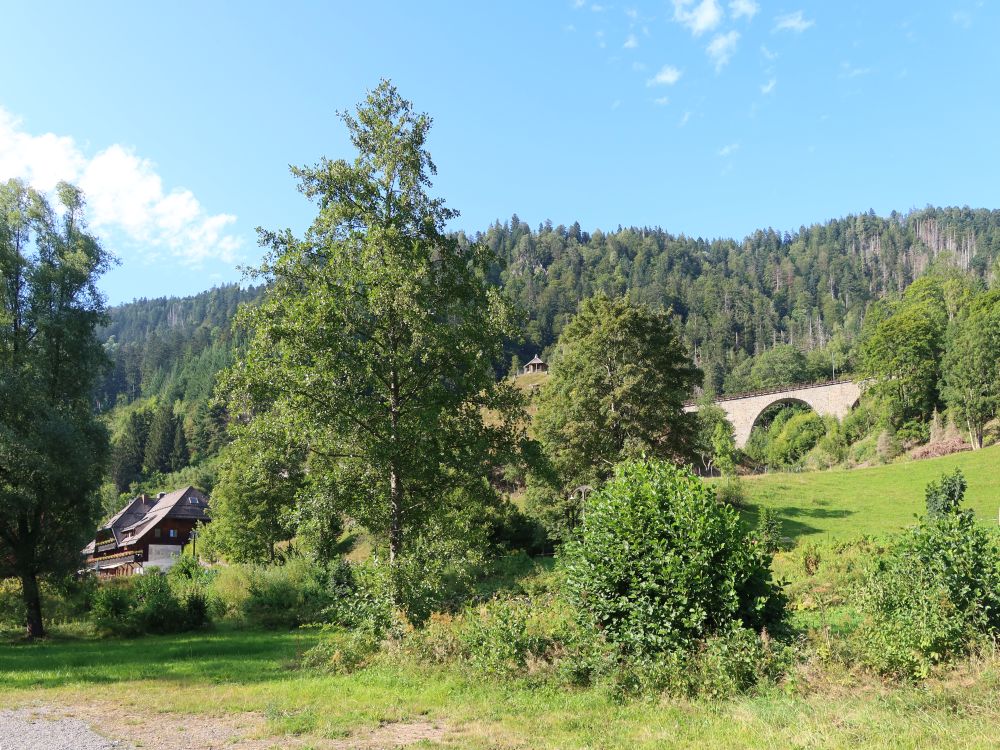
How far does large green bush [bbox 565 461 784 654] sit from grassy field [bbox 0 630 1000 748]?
3.70 feet

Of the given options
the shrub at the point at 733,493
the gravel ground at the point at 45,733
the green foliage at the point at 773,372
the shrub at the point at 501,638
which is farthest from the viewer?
the green foliage at the point at 773,372

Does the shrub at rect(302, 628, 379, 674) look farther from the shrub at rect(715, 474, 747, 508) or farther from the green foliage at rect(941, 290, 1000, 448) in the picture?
the green foliage at rect(941, 290, 1000, 448)

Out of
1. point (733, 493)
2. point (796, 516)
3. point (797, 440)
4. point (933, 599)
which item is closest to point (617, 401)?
point (733, 493)

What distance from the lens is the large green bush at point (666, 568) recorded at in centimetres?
905

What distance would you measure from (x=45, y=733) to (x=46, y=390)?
15.4 m

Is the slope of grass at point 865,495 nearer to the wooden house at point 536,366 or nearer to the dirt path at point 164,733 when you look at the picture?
the dirt path at point 164,733

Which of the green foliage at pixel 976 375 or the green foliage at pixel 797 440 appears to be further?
the green foliage at pixel 797 440

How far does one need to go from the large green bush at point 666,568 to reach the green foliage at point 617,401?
19.5 metres

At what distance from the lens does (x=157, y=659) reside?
51.3 ft

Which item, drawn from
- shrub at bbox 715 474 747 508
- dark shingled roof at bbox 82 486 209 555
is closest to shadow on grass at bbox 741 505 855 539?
shrub at bbox 715 474 747 508

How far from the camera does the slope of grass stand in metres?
31.8

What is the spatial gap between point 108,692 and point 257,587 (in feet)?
49.1

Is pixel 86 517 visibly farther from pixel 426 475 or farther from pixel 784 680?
pixel 784 680

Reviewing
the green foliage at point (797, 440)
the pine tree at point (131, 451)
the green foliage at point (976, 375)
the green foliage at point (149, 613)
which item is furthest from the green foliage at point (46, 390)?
the pine tree at point (131, 451)
